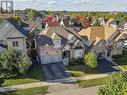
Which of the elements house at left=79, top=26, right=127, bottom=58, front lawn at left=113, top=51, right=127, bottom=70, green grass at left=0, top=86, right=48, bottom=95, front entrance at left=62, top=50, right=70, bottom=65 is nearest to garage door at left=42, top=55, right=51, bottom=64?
front entrance at left=62, top=50, right=70, bottom=65

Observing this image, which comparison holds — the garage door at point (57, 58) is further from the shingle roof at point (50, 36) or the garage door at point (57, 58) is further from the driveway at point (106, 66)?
the driveway at point (106, 66)

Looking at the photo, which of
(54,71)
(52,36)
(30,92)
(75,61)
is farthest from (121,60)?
(30,92)

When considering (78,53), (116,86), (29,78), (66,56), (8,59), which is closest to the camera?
(116,86)

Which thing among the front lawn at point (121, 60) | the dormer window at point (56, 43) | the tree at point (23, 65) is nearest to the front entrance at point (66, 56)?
the dormer window at point (56, 43)

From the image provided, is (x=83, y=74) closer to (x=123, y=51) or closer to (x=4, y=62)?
(x=4, y=62)

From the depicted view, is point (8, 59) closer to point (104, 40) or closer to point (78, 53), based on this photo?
point (78, 53)

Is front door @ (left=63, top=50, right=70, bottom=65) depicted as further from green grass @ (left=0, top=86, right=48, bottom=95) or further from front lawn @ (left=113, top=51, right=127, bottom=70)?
green grass @ (left=0, top=86, right=48, bottom=95)
